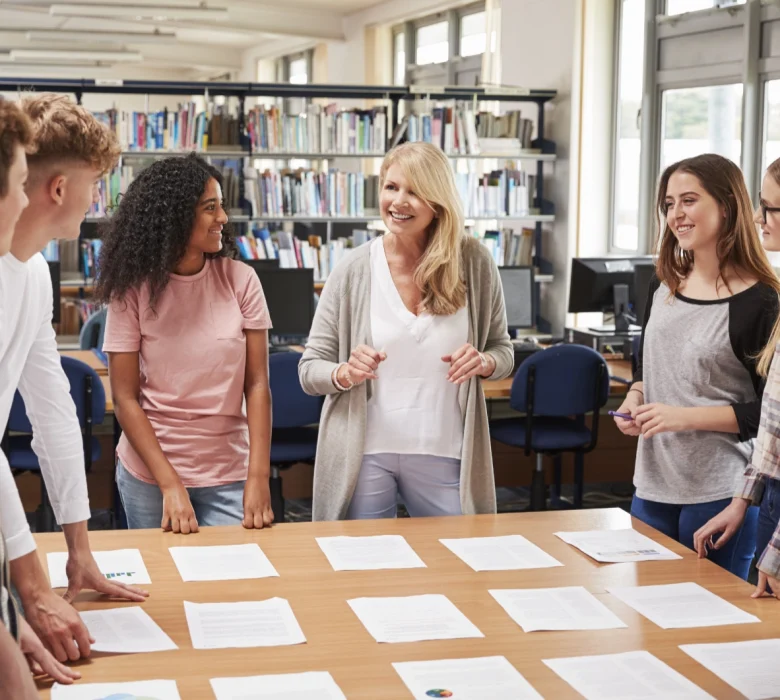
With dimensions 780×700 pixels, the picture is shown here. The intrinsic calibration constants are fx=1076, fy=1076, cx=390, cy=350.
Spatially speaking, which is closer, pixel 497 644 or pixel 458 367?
pixel 497 644

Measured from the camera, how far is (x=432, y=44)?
1056 centimetres

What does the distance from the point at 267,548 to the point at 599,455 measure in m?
3.48

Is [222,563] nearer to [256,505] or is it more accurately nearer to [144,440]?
[256,505]

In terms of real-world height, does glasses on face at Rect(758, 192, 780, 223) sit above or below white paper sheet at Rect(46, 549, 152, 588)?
above

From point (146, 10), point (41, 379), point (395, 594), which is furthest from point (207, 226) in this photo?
point (146, 10)

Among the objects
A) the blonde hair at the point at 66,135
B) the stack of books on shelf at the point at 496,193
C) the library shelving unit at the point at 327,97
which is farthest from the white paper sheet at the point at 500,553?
the stack of books on shelf at the point at 496,193

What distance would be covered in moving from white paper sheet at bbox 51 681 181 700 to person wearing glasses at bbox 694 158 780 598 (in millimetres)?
1086

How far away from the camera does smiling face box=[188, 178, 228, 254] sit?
2.49 metres

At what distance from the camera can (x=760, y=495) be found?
2.12 meters

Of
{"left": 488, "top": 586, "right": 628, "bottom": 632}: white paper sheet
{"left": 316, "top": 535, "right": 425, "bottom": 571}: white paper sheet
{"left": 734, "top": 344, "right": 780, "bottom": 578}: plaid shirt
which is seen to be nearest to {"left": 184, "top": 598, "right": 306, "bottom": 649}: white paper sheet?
{"left": 316, "top": 535, "right": 425, "bottom": 571}: white paper sheet

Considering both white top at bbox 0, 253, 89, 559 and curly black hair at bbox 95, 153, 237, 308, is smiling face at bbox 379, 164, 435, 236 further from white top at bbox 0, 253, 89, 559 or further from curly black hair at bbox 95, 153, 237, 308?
white top at bbox 0, 253, 89, 559


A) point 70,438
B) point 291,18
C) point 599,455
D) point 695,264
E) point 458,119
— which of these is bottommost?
point 599,455

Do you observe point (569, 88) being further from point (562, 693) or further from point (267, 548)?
point (562, 693)

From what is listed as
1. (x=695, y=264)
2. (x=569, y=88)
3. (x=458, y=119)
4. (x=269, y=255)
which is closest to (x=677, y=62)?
(x=569, y=88)
